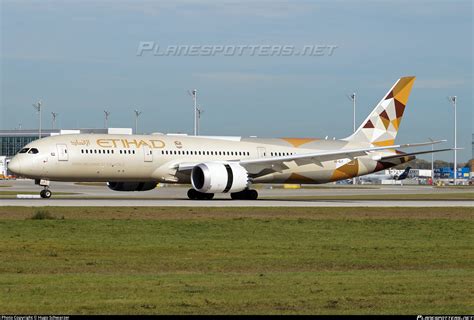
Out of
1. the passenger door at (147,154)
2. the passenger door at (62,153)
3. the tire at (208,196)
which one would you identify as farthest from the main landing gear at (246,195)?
the passenger door at (62,153)

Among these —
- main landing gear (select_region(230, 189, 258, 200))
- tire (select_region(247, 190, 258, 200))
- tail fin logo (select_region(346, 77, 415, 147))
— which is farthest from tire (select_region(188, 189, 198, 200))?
tail fin logo (select_region(346, 77, 415, 147))

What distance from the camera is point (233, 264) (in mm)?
23547

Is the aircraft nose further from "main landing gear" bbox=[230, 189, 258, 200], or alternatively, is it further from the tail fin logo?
the tail fin logo

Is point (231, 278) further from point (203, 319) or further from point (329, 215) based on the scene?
point (329, 215)

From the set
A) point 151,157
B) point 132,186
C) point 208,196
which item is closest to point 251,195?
point 208,196

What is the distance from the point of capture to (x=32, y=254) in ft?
82.8

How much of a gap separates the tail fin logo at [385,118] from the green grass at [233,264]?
24768mm

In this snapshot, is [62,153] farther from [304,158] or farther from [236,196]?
[304,158]

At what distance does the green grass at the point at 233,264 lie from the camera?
17.0 m

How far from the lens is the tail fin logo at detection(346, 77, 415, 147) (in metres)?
65.4

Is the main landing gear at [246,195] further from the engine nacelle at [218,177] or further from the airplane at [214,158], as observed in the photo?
the engine nacelle at [218,177]

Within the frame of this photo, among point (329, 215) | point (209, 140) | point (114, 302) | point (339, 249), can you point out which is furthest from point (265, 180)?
point (114, 302)

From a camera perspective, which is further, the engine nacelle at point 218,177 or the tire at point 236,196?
the tire at point 236,196

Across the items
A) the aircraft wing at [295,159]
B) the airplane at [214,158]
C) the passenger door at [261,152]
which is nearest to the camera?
the airplane at [214,158]
